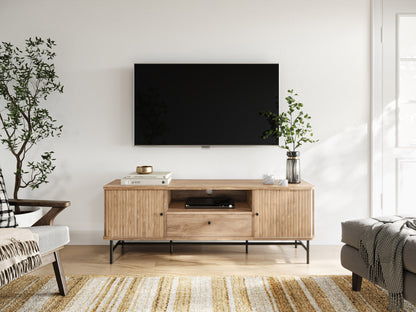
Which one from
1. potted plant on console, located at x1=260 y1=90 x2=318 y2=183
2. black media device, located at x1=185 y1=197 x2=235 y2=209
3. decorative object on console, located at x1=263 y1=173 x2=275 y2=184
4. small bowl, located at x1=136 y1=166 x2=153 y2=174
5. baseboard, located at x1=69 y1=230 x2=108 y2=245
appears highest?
potted plant on console, located at x1=260 y1=90 x2=318 y2=183

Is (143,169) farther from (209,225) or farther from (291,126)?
(291,126)

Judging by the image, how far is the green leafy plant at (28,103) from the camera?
335cm

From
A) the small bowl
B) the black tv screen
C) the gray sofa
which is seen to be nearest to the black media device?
the small bowl

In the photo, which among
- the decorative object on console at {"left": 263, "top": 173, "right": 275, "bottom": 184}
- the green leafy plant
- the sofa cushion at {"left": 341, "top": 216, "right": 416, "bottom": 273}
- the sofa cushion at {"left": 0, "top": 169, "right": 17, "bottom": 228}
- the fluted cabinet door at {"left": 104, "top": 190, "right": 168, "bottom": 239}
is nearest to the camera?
the sofa cushion at {"left": 341, "top": 216, "right": 416, "bottom": 273}

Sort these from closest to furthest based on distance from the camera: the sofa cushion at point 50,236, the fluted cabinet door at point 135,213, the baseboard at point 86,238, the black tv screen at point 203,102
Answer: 1. the sofa cushion at point 50,236
2. the fluted cabinet door at point 135,213
3. the black tv screen at point 203,102
4. the baseboard at point 86,238

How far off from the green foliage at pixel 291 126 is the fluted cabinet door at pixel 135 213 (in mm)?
1152

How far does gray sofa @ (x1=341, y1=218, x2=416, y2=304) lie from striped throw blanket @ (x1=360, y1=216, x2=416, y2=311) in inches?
1.3

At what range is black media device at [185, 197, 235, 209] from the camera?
3273 mm

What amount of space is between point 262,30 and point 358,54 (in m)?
0.92

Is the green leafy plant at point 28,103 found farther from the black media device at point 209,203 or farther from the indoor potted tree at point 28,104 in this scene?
the black media device at point 209,203

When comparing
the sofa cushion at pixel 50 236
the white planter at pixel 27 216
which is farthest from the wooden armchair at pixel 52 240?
the white planter at pixel 27 216

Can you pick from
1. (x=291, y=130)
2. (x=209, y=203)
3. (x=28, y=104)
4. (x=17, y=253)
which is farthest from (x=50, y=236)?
(x=291, y=130)

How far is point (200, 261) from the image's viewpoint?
3.18m

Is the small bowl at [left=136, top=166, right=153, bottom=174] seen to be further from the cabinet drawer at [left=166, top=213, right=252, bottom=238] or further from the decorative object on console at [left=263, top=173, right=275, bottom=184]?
the decorative object on console at [left=263, top=173, right=275, bottom=184]
